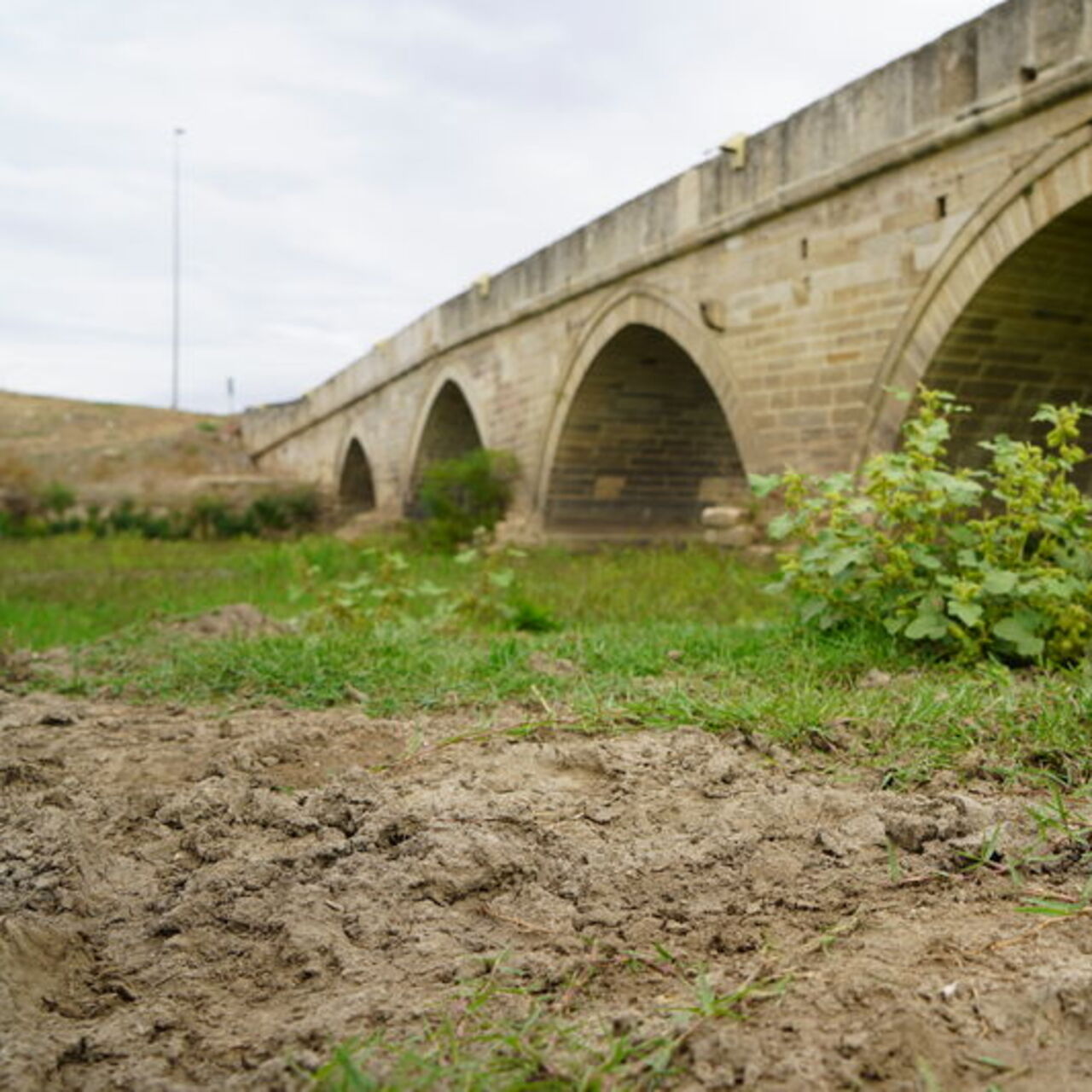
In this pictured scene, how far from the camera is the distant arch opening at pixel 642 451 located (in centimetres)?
1244

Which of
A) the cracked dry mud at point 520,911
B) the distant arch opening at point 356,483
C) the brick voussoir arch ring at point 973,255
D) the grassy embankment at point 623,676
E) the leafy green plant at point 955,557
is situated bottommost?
the cracked dry mud at point 520,911

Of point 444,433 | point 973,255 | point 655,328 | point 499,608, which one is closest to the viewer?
point 499,608

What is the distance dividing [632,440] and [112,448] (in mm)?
14172

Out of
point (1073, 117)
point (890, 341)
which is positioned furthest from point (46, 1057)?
point (890, 341)

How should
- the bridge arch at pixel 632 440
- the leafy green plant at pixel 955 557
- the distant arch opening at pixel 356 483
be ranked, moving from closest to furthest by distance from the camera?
1. the leafy green plant at pixel 955 557
2. the bridge arch at pixel 632 440
3. the distant arch opening at pixel 356 483

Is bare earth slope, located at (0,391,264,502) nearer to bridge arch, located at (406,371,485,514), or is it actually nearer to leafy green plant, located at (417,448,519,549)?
bridge arch, located at (406,371,485,514)

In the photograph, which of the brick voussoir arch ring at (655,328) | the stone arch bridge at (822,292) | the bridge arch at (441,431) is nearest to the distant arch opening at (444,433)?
the bridge arch at (441,431)

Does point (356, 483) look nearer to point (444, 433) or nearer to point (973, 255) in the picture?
point (444, 433)

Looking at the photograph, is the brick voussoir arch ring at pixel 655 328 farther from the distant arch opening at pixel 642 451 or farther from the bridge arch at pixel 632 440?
the distant arch opening at pixel 642 451

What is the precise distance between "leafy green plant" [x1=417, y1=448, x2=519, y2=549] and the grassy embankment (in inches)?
277

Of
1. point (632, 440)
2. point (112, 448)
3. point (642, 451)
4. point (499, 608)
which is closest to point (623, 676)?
point (499, 608)

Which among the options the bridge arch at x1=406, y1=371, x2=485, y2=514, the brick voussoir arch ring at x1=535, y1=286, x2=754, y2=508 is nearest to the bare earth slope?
the bridge arch at x1=406, y1=371, x2=485, y2=514

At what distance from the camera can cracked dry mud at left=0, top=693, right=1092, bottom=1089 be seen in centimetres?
119

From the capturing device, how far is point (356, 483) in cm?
2477
